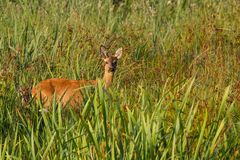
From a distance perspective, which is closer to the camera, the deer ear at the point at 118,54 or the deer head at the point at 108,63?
the deer head at the point at 108,63

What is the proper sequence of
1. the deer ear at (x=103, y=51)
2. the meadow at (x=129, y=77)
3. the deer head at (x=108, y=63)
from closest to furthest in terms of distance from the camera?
1. the meadow at (x=129, y=77)
2. the deer head at (x=108, y=63)
3. the deer ear at (x=103, y=51)

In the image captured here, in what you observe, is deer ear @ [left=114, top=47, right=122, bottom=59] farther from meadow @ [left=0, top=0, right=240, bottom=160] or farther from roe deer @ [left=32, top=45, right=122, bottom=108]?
meadow @ [left=0, top=0, right=240, bottom=160]

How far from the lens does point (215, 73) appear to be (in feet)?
25.0

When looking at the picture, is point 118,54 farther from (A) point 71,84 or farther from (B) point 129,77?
(A) point 71,84

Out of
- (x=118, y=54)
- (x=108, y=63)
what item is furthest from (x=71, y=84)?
(x=118, y=54)

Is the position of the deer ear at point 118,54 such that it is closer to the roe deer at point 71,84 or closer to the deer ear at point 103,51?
the roe deer at point 71,84

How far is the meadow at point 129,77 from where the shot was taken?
440cm

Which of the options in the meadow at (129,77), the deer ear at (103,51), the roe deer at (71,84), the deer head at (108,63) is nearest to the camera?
the meadow at (129,77)

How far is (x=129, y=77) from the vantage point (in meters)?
7.86

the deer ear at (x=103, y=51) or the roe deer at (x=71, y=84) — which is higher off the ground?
the deer ear at (x=103, y=51)

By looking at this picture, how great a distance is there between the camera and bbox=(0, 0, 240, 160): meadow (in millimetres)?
4402

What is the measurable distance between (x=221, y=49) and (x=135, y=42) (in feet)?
3.59

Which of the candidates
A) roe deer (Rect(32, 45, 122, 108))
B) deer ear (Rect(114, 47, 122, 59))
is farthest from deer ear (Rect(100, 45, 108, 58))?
deer ear (Rect(114, 47, 122, 59))

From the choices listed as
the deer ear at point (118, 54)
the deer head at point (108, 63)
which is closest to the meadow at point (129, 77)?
the deer head at point (108, 63)
